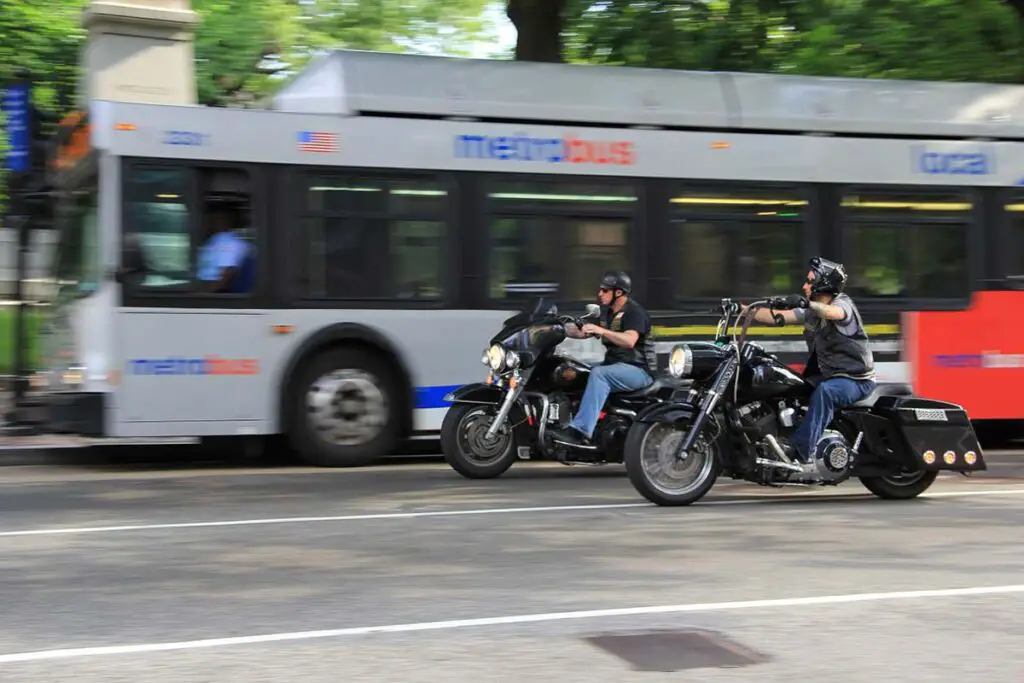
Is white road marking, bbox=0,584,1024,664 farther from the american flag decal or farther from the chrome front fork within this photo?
the american flag decal

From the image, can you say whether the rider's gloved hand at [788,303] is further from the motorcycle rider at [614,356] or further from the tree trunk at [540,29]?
the tree trunk at [540,29]

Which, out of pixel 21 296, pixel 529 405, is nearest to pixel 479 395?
pixel 529 405

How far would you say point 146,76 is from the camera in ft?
47.9

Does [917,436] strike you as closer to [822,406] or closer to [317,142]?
[822,406]

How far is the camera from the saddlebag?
29.9 ft


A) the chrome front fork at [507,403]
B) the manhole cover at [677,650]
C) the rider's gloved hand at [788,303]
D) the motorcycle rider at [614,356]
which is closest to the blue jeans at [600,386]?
the motorcycle rider at [614,356]

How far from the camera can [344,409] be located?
37.6 feet

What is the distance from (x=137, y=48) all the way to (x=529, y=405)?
7.23 meters

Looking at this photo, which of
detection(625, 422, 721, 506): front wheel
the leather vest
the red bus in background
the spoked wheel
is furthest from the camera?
the red bus in background

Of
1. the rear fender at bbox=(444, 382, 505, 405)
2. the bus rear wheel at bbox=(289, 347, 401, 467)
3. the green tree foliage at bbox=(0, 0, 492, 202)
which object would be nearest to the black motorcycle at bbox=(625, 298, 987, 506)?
the rear fender at bbox=(444, 382, 505, 405)

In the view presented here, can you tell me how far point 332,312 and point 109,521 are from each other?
369cm

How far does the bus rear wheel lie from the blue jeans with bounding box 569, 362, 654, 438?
7.23 feet

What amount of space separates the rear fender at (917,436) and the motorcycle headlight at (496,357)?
102 inches

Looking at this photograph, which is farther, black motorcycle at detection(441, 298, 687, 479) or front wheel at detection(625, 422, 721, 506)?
black motorcycle at detection(441, 298, 687, 479)
